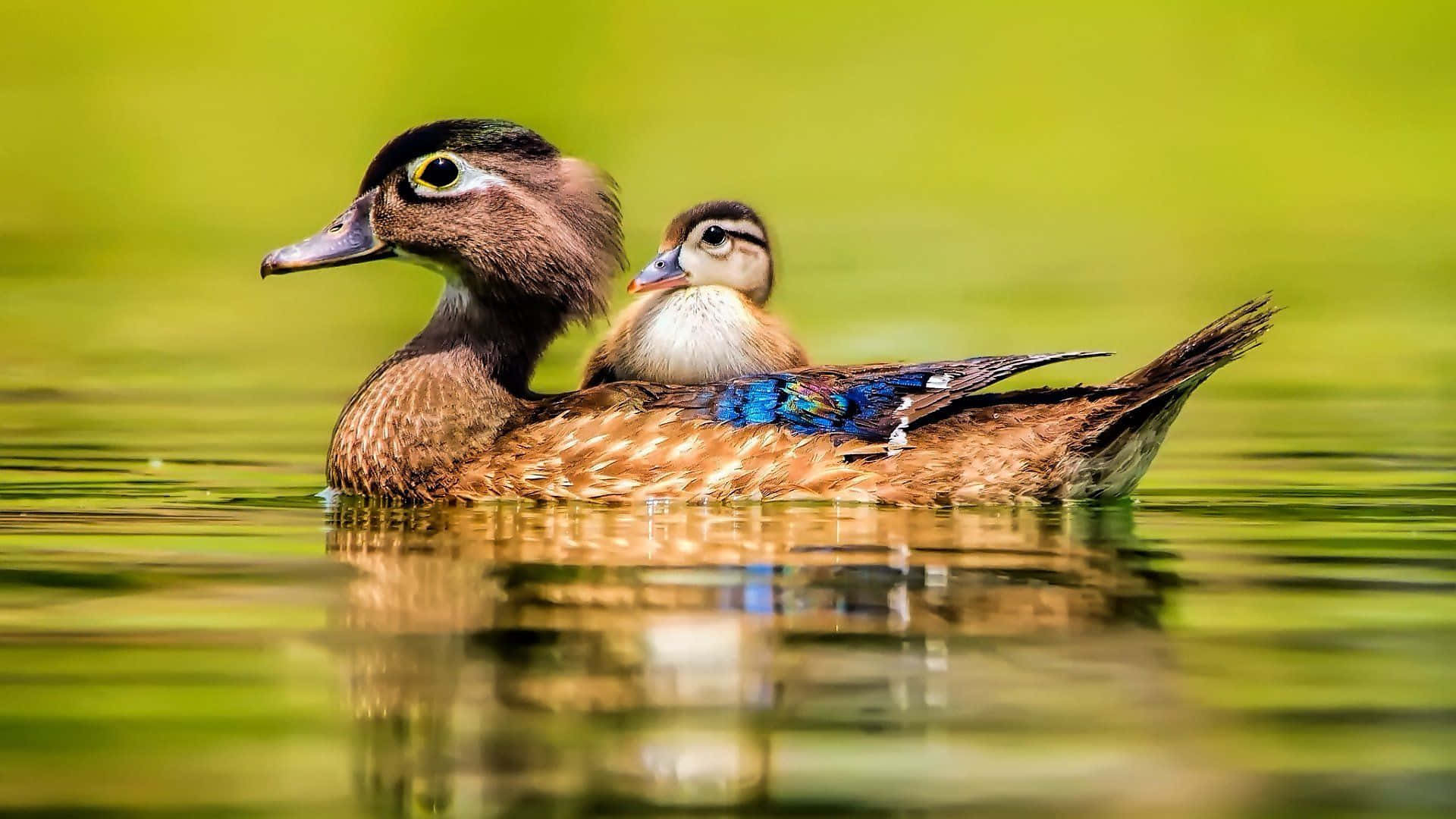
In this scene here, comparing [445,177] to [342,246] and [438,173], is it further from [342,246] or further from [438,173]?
[342,246]

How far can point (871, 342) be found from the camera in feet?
53.8

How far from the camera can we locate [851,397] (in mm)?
10008

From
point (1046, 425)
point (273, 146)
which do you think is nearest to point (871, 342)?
point (1046, 425)

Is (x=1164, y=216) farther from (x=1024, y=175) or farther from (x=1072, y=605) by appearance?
(x=1072, y=605)

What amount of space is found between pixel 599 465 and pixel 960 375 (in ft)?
4.64

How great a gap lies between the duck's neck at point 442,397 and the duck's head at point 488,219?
3.6 inches

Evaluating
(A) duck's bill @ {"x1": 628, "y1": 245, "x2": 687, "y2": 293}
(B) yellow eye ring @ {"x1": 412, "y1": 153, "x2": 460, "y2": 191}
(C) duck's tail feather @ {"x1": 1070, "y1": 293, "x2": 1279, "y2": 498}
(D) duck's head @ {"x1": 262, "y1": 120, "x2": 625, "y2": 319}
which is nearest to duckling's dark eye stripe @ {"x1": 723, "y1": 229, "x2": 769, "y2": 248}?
(A) duck's bill @ {"x1": 628, "y1": 245, "x2": 687, "y2": 293}

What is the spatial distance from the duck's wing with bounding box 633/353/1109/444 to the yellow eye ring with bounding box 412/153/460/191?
4.04 feet

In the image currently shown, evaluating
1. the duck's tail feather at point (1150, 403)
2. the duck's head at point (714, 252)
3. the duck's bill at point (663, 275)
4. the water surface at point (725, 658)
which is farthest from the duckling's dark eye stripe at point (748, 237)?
the duck's tail feather at point (1150, 403)

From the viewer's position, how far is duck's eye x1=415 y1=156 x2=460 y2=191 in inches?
409

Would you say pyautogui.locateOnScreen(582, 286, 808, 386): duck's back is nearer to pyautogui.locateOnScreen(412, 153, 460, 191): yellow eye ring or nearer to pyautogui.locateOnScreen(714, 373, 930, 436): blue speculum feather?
pyautogui.locateOnScreen(714, 373, 930, 436): blue speculum feather

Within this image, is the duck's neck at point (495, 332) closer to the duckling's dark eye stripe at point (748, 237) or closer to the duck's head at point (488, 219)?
the duck's head at point (488, 219)

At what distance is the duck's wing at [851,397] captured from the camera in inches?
389

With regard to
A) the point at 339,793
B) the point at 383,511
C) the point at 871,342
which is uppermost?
the point at 871,342
